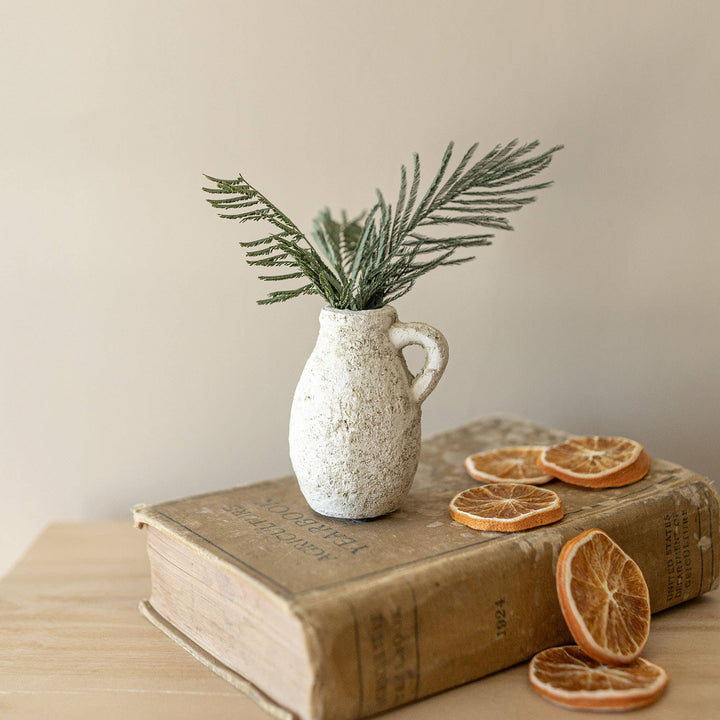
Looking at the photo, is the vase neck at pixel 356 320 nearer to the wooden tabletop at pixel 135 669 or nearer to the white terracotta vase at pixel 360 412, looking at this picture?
the white terracotta vase at pixel 360 412

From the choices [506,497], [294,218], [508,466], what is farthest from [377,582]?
[294,218]

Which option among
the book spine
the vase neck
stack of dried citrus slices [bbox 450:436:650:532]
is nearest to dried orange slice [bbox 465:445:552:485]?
stack of dried citrus slices [bbox 450:436:650:532]

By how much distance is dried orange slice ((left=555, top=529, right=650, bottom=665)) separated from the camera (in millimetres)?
706

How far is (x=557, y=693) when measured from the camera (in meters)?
0.68

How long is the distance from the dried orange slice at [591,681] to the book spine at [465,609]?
29 mm

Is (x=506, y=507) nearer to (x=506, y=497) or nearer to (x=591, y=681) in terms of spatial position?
(x=506, y=497)

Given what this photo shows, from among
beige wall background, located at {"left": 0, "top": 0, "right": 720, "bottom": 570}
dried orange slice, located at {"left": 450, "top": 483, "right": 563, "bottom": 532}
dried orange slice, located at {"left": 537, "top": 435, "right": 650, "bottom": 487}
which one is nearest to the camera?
dried orange slice, located at {"left": 450, "top": 483, "right": 563, "bottom": 532}

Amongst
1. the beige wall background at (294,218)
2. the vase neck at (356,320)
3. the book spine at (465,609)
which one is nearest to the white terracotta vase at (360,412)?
the vase neck at (356,320)

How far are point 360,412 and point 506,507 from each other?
0.17m

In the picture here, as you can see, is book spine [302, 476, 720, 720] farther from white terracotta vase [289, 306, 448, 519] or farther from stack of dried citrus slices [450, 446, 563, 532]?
white terracotta vase [289, 306, 448, 519]

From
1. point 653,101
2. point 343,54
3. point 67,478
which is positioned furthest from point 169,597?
point 653,101

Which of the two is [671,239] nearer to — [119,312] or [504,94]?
[504,94]

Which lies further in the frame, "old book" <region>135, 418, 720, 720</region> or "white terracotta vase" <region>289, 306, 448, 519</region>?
"white terracotta vase" <region>289, 306, 448, 519</region>

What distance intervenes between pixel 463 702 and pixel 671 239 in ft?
Result: 2.34
